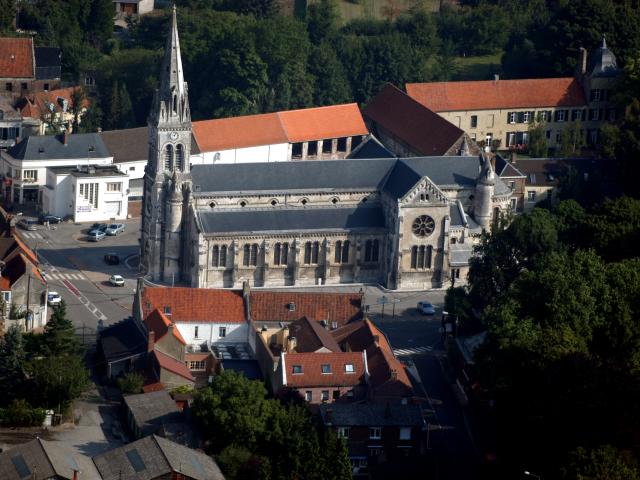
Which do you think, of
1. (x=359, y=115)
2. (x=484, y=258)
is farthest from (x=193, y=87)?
(x=484, y=258)

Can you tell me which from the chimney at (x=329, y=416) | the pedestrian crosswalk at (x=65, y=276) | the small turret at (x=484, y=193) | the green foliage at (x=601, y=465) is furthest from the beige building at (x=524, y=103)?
the green foliage at (x=601, y=465)

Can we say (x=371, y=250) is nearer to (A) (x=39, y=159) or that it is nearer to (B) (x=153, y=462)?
(A) (x=39, y=159)

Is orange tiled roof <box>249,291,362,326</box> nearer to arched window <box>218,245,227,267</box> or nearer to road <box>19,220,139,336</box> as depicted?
arched window <box>218,245,227,267</box>

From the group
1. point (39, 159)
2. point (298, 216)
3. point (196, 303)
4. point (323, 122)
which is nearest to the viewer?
point (196, 303)

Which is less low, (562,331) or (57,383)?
(562,331)

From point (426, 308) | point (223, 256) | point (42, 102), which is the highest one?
point (42, 102)

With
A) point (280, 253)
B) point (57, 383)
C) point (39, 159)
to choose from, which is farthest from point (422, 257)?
point (57, 383)

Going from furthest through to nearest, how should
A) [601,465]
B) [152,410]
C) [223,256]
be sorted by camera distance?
[223,256], [152,410], [601,465]

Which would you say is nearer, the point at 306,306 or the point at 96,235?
the point at 306,306

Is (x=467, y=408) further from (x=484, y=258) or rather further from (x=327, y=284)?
(x=327, y=284)

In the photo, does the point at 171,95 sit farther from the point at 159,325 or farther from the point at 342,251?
the point at 159,325
